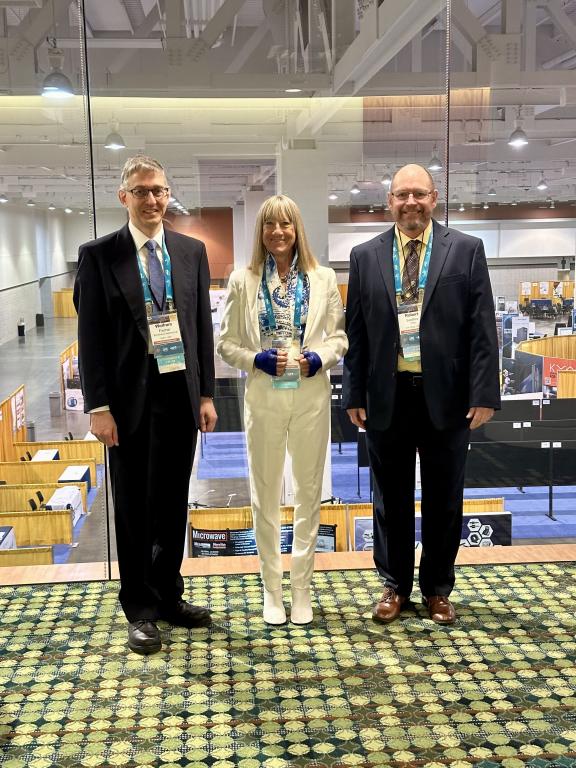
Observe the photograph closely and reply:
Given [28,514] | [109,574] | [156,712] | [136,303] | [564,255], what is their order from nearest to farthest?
[156,712], [136,303], [109,574], [28,514], [564,255]

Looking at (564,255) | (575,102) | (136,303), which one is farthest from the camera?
(564,255)

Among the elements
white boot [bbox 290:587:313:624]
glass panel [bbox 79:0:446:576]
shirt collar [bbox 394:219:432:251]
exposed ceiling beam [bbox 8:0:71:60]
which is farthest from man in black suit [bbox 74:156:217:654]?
exposed ceiling beam [bbox 8:0:71:60]

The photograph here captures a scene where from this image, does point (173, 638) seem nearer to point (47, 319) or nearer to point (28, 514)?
point (47, 319)

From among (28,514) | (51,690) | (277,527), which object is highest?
(277,527)

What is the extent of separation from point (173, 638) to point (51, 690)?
47 centimetres

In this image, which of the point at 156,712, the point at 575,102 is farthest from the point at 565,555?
the point at 575,102

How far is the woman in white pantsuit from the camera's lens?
272cm

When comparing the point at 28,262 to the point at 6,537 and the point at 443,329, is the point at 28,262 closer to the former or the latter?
the point at 6,537

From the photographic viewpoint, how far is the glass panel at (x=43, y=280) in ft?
12.9

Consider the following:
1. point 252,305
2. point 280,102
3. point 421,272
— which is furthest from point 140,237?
point 280,102

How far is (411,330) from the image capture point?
2.76 metres

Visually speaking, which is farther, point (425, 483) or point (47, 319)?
point (47, 319)

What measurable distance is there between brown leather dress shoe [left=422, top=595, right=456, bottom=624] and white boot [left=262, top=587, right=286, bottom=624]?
1.73 feet

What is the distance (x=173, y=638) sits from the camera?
2.85 m
